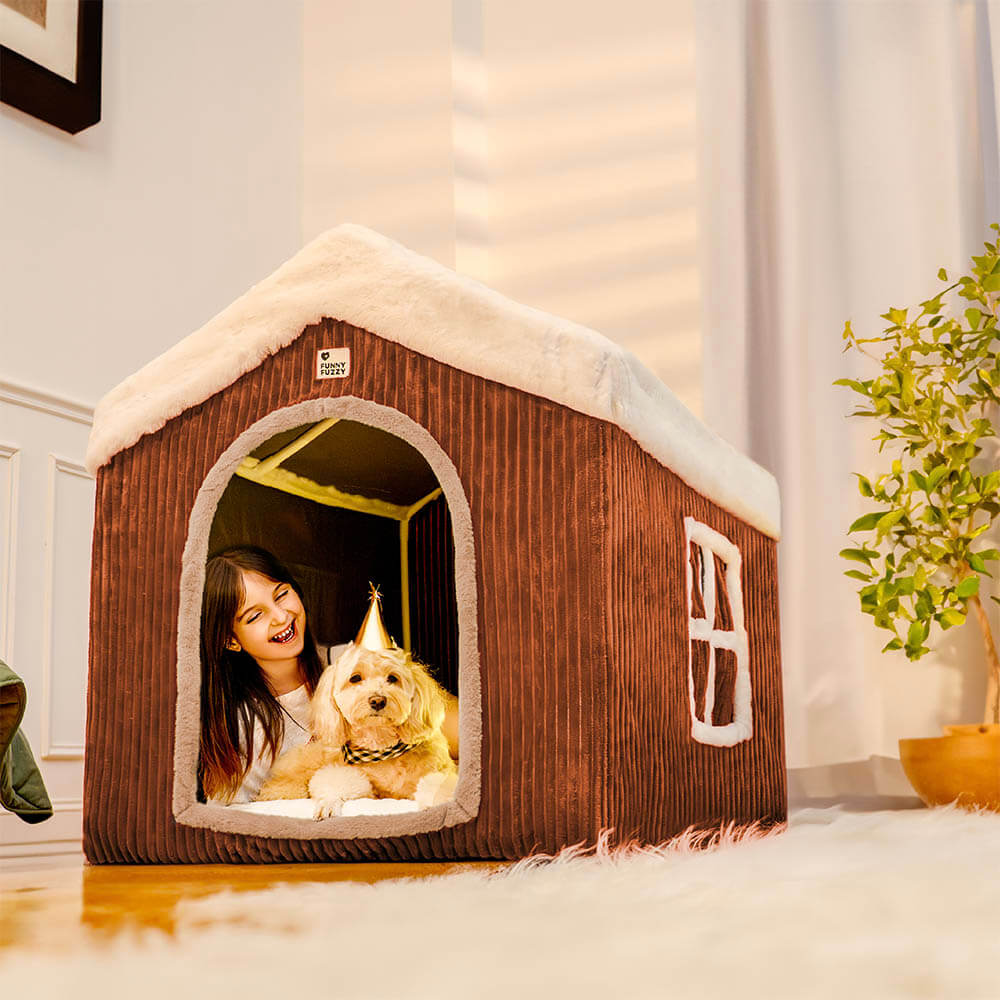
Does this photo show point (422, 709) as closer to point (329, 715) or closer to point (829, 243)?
point (329, 715)

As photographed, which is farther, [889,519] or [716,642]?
[889,519]

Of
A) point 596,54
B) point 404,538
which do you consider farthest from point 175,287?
point 404,538

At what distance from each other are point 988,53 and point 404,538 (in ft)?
5.15

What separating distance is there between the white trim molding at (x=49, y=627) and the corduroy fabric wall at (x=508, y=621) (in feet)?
2.32

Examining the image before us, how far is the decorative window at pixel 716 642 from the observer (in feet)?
4.15

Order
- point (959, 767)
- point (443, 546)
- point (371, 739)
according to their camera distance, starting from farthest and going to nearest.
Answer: point (959, 767) < point (443, 546) < point (371, 739)

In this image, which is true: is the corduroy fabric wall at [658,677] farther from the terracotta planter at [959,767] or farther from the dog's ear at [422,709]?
the terracotta planter at [959,767]

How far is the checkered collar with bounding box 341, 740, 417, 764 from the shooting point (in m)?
1.13

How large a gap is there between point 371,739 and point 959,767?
104 cm

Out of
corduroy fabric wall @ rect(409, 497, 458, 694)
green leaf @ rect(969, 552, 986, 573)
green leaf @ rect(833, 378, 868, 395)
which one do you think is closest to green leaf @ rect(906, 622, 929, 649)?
green leaf @ rect(969, 552, 986, 573)

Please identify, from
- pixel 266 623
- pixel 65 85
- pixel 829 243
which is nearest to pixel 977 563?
pixel 829 243

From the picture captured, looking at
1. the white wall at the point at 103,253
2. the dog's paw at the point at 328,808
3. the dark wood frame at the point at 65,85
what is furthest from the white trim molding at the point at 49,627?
the dog's paw at the point at 328,808

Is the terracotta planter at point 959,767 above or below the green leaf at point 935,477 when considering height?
below

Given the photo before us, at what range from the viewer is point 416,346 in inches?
43.7
